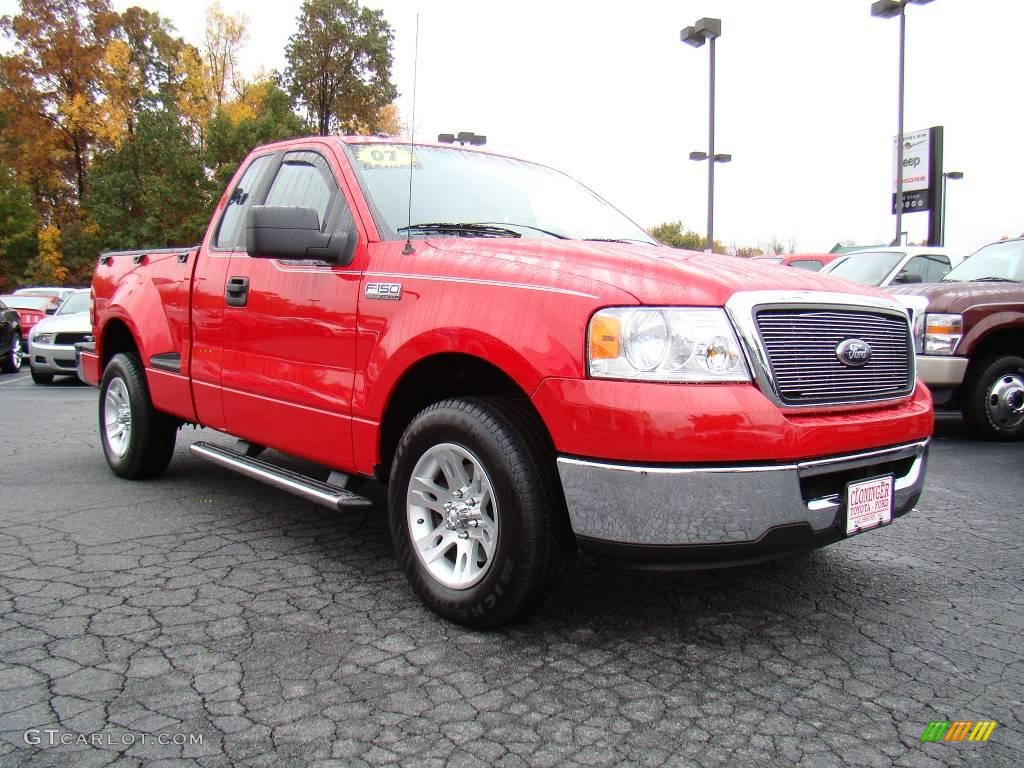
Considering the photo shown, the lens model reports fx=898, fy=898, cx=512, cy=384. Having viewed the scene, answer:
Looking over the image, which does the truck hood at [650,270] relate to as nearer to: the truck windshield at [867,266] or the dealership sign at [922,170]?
the truck windshield at [867,266]

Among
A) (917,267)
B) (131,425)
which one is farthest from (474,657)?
(917,267)

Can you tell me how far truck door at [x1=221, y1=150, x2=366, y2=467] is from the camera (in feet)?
12.7

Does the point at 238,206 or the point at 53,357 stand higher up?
the point at 238,206

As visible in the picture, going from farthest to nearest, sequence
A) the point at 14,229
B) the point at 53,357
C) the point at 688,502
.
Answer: the point at 14,229
the point at 53,357
the point at 688,502

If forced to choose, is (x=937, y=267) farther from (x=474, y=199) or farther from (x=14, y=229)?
(x=14, y=229)

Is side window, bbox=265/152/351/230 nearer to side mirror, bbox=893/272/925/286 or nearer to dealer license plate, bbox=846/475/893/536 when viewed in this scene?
dealer license plate, bbox=846/475/893/536

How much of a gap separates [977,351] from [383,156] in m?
5.94

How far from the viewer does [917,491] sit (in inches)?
136

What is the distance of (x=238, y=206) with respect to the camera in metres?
5.06

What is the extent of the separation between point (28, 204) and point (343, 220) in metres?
43.7

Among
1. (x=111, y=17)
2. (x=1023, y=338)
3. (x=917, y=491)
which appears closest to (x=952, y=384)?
(x=1023, y=338)

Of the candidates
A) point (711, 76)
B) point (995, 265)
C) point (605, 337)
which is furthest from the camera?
point (711, 76)

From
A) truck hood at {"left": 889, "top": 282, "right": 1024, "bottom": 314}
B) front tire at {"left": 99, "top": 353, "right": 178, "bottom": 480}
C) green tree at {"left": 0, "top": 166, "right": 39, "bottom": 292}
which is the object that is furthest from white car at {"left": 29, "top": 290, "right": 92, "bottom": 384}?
green tree at {"left": 0, "top": 166, "right": 39, "bottom": 292}

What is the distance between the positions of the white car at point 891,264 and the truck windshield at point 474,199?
22.9 ft
